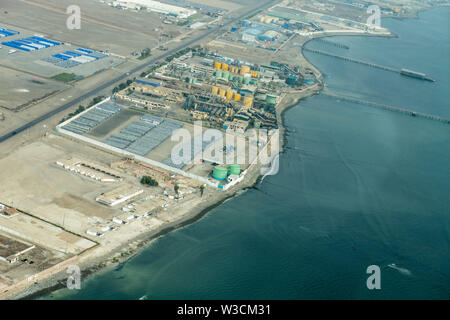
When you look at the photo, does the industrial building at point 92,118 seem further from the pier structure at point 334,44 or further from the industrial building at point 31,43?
the pier structure at point 334,44

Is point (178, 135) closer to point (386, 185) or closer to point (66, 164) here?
point (66, 164)

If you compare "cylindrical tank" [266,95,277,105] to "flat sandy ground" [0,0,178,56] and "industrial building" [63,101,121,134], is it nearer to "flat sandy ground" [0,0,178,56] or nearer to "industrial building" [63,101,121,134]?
"industrial building" [63,101,121,134]

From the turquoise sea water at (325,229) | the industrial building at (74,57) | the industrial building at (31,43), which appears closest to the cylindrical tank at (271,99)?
the turquoise sea water at (325,229)

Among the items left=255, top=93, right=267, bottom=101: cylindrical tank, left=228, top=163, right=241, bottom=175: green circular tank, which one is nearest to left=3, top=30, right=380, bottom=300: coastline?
left=228, top=163, right=241, bottom=175: green circular tank

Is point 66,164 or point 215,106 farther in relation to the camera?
point 215,106

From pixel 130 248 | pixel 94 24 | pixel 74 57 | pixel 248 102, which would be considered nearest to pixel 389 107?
pixel 248 102

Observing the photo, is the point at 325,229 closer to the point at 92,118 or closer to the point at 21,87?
the point at 92,118

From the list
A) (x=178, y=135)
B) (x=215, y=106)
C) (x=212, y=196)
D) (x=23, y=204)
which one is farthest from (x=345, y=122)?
(x=23, y=204)
